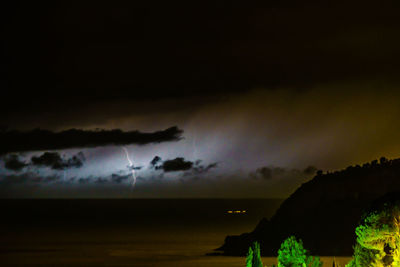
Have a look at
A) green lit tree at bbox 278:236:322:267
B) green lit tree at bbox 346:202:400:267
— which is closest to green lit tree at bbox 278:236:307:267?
green lit tree at bbox 278:236:322:267

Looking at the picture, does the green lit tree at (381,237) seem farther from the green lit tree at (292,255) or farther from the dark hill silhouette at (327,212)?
the dark hill silhouette at (327,212)

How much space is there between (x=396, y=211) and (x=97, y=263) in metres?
50.6

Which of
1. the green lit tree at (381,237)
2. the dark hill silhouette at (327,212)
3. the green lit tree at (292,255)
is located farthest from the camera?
the dark hill silhouette at (327,212)

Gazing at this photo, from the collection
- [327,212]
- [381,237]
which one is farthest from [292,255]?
[327,212]

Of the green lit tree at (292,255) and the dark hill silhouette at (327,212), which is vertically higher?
the dark hill silhouette at (327,212)

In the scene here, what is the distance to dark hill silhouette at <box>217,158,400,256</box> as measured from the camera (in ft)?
233

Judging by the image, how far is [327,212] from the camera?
76812 millimetres

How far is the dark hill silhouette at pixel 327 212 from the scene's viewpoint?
2793 inches

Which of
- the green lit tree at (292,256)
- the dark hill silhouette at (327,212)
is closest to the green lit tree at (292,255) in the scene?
the green lit tree at (292,256)

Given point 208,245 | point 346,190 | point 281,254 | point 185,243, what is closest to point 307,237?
point 346,190

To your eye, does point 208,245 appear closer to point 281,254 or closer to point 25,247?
point 25,247

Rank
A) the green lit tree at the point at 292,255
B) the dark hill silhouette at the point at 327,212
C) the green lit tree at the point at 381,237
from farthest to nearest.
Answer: the dark hill silhouette at the point at 327,212
the green lit tree at the point at 292,255
the green lit tree at the point at 381,237

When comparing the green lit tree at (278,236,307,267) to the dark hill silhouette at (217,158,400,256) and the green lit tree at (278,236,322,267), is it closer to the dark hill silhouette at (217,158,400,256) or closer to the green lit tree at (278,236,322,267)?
the green lit tree at (278,236,322,267)

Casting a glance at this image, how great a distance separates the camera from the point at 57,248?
9069cm
